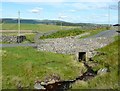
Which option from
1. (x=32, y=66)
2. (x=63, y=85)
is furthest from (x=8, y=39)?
(x=63, y=85)

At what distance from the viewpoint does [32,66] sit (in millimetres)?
46750

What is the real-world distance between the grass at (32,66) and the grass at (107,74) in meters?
4.63

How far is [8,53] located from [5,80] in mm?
13459

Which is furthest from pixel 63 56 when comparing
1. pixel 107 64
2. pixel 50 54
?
pixel 107 64

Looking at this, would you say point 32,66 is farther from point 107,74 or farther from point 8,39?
point 8,39

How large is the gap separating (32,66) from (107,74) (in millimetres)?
13278

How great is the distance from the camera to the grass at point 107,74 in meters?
32.8

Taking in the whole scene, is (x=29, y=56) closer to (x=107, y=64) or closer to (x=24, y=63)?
(x=24, y=63)

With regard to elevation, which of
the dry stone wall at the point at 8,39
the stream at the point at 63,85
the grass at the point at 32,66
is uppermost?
the dry stone wall at the point at 8,39

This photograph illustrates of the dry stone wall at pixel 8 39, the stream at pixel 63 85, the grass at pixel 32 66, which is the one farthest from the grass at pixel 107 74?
the dry stone wall at pixel 8 39

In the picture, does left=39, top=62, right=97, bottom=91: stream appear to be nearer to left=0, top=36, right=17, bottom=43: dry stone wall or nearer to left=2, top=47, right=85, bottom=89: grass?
left=2, top=47, right=85, bottom=89: grass

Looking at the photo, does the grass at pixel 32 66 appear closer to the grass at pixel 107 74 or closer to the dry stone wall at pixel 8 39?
the grass at pixel 107 74

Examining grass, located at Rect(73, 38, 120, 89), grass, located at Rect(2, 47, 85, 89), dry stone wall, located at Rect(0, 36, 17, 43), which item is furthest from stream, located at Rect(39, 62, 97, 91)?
dry stone wall, located at Rect(0, 36, 17, 43)

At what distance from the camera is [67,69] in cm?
4894
